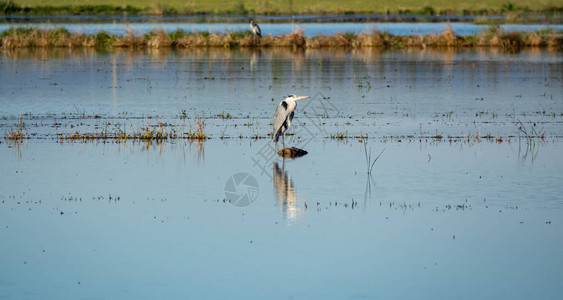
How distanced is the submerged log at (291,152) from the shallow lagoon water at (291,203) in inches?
18.8

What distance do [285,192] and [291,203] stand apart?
0.79 m

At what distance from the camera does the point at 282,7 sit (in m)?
96.4

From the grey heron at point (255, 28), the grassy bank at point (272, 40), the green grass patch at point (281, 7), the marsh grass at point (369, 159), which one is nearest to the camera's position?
the marsh grass at point (369, 159)

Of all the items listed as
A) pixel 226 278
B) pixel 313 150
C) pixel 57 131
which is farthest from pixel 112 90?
pixel 226 278

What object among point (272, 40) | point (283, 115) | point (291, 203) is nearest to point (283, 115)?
point (283, 115)

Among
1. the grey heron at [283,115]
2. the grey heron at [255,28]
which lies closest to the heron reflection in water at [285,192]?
the grey heron at [283,115]

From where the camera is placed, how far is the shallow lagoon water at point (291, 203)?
9.58 metres

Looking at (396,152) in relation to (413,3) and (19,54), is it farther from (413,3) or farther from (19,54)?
(413,3)

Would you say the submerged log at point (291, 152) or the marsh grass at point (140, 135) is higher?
the marsh grass at point (140, 135)

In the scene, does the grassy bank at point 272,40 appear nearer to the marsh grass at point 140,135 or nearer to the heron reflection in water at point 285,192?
the marsh grass at point 140,135

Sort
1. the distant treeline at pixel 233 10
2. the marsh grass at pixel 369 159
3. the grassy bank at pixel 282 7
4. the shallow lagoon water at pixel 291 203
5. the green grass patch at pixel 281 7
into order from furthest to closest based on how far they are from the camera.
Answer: the green grass patch at pixel 281 7, the grassy bank at pixel 282 7, the distant treeline at pixel 233 10, the marsh grass at pixel 369 159, the shallow lagoon water at pixel 291 203

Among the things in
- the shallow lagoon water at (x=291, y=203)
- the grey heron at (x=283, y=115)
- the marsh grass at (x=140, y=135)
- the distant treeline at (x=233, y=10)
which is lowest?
the shallow lagoon water at (x=291, y=203)

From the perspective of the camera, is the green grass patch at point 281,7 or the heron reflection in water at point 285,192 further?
the green grass patch at point 281,7

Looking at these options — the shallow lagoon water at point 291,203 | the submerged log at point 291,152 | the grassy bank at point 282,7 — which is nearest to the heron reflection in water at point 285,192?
the shallow lagoon water at point 291,203
